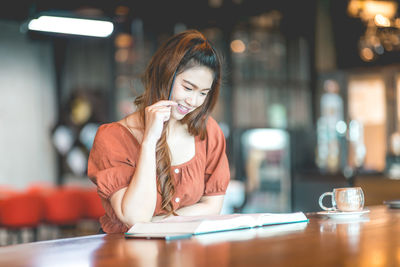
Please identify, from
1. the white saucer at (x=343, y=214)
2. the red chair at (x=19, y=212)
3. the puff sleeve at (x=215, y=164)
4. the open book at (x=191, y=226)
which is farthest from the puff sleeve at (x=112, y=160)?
the red chair at (x=19, y=212)

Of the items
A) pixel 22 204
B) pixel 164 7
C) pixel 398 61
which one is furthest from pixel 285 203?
pixel 22 204

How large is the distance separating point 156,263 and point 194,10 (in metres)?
7.17

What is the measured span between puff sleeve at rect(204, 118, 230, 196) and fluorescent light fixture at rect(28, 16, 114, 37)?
3.82m

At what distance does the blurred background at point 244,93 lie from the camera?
783 cm

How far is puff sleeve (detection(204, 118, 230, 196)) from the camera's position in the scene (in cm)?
207

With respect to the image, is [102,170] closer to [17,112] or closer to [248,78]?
[248,78]

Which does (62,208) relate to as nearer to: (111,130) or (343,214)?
(111,130)

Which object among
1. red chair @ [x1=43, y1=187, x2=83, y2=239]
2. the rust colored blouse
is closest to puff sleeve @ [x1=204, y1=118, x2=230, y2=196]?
the rust colored blouse

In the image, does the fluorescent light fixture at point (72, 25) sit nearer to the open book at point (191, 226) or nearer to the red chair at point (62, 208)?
the red chair at point (62, 208)

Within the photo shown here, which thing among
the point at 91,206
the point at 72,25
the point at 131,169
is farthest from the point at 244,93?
the point at 131,169

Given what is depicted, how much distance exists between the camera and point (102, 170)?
1.82 metres

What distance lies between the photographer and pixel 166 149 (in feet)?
6.41

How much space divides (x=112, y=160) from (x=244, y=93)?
21.6ft

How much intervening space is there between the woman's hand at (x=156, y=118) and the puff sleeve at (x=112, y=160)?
0.49 ft
